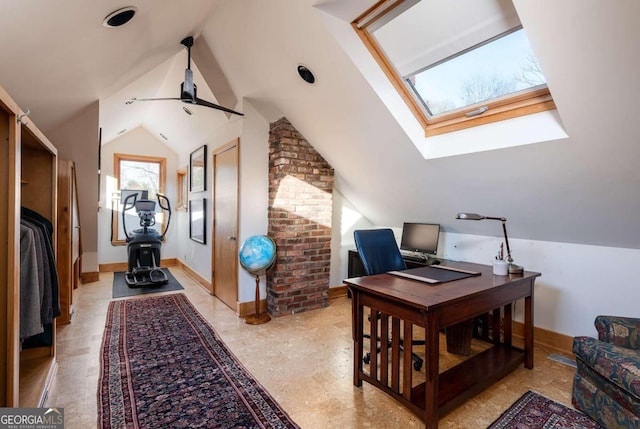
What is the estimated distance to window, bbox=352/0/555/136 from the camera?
182 cm

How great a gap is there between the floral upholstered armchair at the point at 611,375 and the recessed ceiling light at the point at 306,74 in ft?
8.74

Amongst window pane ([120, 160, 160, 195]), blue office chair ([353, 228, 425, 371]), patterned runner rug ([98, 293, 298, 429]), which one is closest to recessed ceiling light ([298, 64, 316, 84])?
blue office chair ([353, 228, 425, 371])

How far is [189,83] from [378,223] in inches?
113

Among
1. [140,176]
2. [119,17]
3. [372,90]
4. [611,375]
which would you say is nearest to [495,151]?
[372,90]

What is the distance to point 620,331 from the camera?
1.87 meters

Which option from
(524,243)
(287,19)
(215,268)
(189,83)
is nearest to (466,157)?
(524,243)

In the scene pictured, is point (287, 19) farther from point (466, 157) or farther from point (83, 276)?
point (83, 276)

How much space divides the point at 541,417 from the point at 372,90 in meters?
2.39

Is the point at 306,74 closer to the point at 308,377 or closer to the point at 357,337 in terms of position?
the point at 357,337

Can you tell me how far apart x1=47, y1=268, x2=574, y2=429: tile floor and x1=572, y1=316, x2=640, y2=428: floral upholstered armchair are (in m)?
0.21

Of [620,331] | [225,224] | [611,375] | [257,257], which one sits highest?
[225,224]

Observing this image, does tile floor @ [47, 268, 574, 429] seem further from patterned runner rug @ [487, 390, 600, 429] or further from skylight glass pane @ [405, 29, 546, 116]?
skylight glass pane @ [405, 29, 546, 116]

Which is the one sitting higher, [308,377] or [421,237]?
[421,237]

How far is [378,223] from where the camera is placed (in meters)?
4.31
